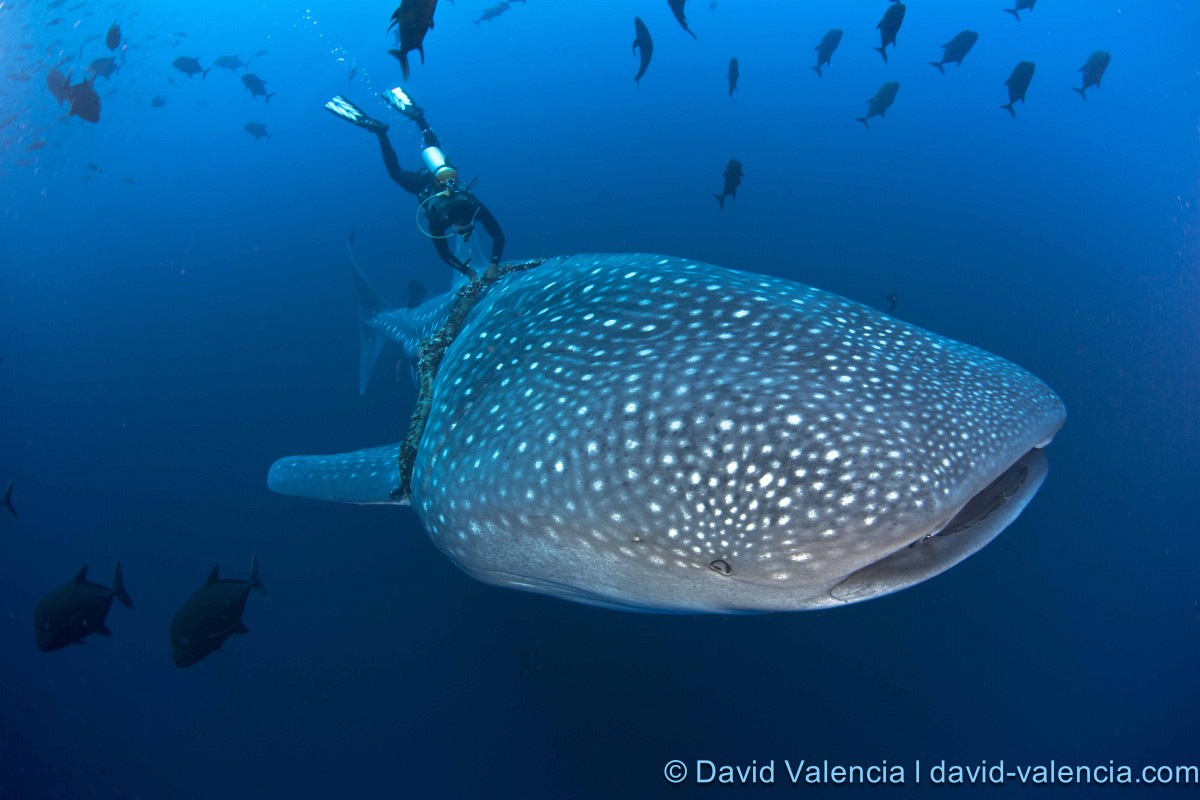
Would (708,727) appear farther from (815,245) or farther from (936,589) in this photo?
(815,245)

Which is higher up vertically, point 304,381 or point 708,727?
point 304,381

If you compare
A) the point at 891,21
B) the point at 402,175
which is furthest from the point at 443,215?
the point at 891,21

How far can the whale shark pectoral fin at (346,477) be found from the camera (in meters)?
4.05

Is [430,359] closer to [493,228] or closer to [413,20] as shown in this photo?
[413,20]

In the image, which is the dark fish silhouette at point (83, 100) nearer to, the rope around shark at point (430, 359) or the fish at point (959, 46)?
the rope around shark at point (430, 359)

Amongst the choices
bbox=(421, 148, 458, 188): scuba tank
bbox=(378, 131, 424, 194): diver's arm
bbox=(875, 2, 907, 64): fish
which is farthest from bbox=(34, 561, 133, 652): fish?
bbox=(875, 2, 907, 64): fish

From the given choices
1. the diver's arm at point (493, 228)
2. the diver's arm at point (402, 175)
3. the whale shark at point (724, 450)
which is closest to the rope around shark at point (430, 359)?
the whale shark at point (724, 450)

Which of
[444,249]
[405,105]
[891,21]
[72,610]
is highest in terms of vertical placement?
[891,21]

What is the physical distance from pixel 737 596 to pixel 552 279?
2.29m

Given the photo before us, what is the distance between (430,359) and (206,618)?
121 inches

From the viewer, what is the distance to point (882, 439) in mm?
1980

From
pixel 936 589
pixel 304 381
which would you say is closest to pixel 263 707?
pixel 304 381

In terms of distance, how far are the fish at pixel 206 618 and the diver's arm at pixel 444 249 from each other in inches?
128

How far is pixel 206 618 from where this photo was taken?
4.70 metres
